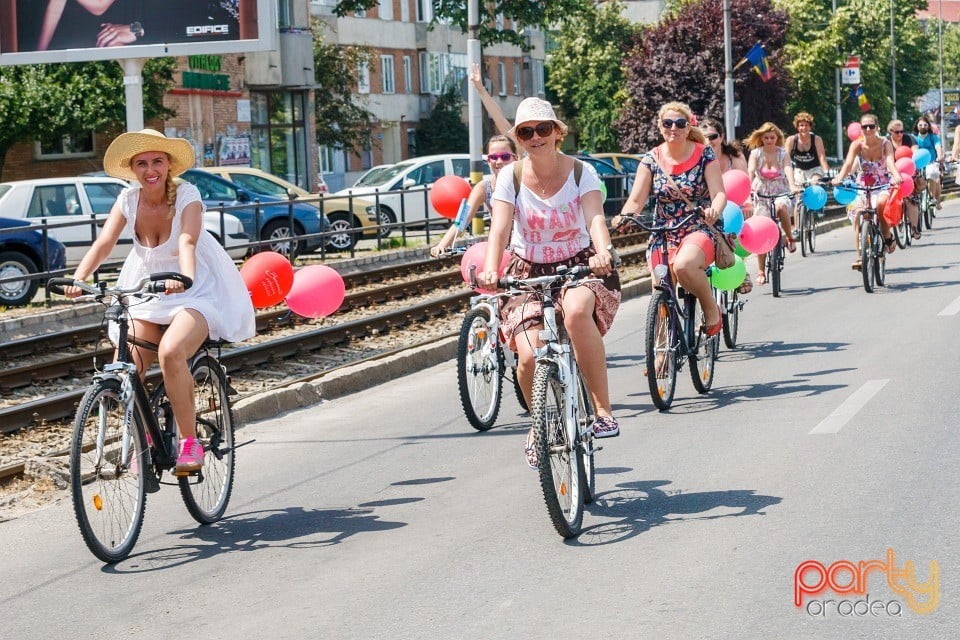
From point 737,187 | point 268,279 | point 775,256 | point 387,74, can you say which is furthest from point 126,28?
point 387,74

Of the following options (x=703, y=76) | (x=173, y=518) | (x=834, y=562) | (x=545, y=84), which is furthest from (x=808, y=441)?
(x=545, y=84)

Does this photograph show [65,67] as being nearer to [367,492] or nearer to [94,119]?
[94,119]

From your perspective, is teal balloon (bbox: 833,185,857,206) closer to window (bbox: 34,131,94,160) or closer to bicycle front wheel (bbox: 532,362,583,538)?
bicycle front wheel (bbox: 532,362,583,538)

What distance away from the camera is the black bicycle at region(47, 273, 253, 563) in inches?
260

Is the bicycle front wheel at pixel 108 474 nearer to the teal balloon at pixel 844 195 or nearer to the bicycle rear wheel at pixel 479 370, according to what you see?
the bicycle rear wheel at pixel 479 370

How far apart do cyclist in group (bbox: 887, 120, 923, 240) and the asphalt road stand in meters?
Answer: 11.4

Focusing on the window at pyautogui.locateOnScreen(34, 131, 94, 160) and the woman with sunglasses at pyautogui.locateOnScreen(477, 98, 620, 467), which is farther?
the window at pyautogui.locateOnScreen(34, 131, 94, 160)

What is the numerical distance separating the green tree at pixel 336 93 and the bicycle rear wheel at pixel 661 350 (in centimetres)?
3871

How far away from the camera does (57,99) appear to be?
3359 centimetres

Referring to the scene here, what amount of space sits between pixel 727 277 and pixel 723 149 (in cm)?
258

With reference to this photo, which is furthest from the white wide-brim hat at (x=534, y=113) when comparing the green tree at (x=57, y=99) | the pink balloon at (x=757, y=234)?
the green tree at (x=57, y=99)

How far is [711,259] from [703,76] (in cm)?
5548

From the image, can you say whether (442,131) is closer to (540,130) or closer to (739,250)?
(739,250)

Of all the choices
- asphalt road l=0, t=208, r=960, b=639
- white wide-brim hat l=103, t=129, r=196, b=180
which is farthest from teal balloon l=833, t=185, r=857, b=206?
white wide-brim hat l=103, t=129, r=196, b=180
